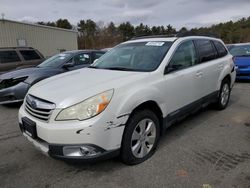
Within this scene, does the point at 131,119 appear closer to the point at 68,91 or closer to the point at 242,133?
the point at 68,91

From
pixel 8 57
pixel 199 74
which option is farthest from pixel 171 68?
pixel 8 57

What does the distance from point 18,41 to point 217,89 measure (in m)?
19.9

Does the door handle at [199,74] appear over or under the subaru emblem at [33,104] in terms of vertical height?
over

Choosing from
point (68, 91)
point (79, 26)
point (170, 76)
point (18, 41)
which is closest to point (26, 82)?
point (68, 91)

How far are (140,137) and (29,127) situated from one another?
4.60ft

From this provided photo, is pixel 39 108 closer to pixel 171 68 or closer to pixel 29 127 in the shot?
pixel 29 127

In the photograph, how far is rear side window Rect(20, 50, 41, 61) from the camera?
8.81m

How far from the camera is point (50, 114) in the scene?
2.67 m

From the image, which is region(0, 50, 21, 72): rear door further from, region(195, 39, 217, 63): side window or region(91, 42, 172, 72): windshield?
region(195, 39, 217, 63): side window

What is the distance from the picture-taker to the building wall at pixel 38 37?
19875mm

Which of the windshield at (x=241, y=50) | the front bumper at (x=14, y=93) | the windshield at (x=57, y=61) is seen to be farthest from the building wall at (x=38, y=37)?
the windshield at (x=241, y=50)

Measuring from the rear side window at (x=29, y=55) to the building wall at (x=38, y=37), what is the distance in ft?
40.7

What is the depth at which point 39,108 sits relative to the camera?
2.84 m

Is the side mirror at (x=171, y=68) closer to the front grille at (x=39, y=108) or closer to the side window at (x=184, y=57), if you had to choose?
the side window at (x=184, y=57)
